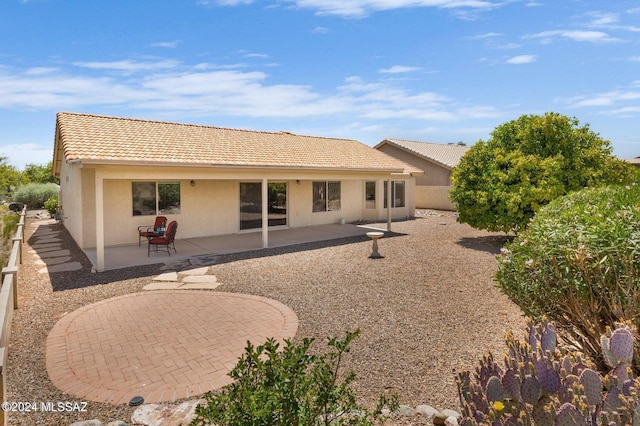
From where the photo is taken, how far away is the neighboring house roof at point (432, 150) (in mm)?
31066

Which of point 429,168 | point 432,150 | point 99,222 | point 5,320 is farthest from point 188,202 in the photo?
point 432,150

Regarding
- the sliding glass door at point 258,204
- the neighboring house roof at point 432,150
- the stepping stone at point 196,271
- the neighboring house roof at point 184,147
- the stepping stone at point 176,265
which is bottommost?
the stepping stone at point 196,271

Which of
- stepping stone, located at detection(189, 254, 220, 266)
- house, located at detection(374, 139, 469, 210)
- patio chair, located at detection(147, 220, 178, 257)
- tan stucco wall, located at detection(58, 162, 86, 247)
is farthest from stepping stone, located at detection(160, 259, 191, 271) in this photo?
house, located at detection(374, 139, 469, 210)

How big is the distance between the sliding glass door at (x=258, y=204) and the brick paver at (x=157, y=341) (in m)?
8.72

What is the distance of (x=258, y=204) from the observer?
17.5 m

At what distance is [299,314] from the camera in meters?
7.11

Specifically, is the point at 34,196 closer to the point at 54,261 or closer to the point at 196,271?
the point at 54,261

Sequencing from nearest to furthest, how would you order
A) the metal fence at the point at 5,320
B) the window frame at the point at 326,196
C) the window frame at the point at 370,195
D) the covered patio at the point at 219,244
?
1. the metal fence at the point at 5,320
2. the covered patio at the point at 219,244
3. the window frame at the point at 326,196
4. the window frame at the point at 370,195

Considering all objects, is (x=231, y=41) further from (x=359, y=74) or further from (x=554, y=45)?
(x=554, y=45)

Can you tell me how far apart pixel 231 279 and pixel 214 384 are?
501cm

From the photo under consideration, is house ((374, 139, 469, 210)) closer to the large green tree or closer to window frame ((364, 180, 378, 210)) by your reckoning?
window frame ((364, 180, 378, 210))

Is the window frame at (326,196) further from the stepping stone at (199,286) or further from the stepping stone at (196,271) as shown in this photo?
the stepping stone at (199,286)

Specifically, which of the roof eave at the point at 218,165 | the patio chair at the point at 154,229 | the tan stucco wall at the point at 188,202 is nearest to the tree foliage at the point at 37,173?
the tan stucco wall at the point at 188,202

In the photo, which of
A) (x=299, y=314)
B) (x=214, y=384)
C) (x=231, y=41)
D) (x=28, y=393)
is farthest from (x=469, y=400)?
(x=231, y=41)
